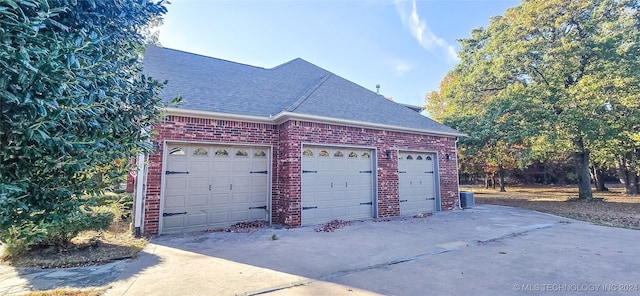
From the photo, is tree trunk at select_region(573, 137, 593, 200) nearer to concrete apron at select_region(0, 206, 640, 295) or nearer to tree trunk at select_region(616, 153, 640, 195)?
tree trunk at select_region(616, 153, 640, 195)

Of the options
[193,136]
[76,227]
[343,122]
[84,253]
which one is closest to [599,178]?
[343,122]

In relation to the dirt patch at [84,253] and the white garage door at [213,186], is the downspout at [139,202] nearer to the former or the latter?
the dirt patch at [84,253]

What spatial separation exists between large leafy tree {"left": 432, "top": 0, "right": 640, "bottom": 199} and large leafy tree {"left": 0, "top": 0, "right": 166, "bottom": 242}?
42.9 ft

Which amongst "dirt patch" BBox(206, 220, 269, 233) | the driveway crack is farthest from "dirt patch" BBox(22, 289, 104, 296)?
"dirt patch" BBox(206, 220, 269, 233)

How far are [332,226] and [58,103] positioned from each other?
6113 mm

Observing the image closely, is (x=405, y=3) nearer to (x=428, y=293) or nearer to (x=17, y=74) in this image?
(x=428, y=293)

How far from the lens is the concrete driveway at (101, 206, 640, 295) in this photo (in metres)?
3.53

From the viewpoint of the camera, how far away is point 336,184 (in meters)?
8.10

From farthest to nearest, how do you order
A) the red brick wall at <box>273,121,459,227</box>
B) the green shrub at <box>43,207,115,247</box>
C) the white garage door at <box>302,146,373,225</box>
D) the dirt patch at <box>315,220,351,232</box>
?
the white garage door at <box>302,146,373,225</box> < the red brick wall at <box>273,121,459,227</box> < the dirt patch at <box>315,220,351,232</box> < the green shrub at <box>43,207,115,247</box>

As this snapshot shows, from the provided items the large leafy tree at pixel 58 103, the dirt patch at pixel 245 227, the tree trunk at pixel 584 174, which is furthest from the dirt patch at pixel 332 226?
the tree trunk at pixel 584 174

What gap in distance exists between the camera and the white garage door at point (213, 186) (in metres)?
6.70

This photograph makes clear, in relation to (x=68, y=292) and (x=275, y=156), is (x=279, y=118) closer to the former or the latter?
(x=275, y=156)

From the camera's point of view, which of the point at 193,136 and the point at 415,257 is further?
the point at 193,136

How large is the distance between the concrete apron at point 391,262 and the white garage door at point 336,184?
36.3 inches
